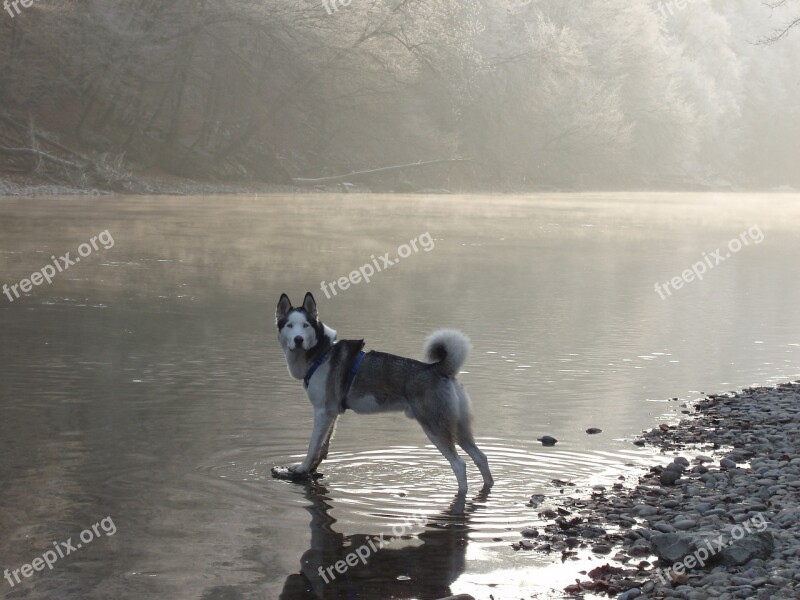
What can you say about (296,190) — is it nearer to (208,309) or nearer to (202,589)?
(208,309)

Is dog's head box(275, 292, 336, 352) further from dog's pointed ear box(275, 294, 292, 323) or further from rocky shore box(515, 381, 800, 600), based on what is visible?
rocky shore box(515, 381, 800, 600)

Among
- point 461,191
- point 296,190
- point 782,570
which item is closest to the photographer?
point 782,570

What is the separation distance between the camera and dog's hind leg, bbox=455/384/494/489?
27.8 feet

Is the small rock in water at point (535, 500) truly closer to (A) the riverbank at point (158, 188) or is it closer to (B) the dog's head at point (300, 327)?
(B) the dog's head at point (300, 327)

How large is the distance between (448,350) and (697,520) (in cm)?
213

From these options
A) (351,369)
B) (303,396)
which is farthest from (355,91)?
→ (351,369)

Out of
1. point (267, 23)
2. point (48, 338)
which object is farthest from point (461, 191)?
point (48, 338)

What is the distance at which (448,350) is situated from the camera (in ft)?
27.8

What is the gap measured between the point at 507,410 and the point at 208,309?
752 centimetres

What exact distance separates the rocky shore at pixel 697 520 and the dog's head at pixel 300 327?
208 centimetres

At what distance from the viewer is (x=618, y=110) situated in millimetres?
77688

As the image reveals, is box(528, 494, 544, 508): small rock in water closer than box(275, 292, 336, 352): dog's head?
Yes

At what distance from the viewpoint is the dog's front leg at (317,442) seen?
8680 millimetres

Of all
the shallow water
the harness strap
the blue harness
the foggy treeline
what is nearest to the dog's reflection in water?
the shallow water
